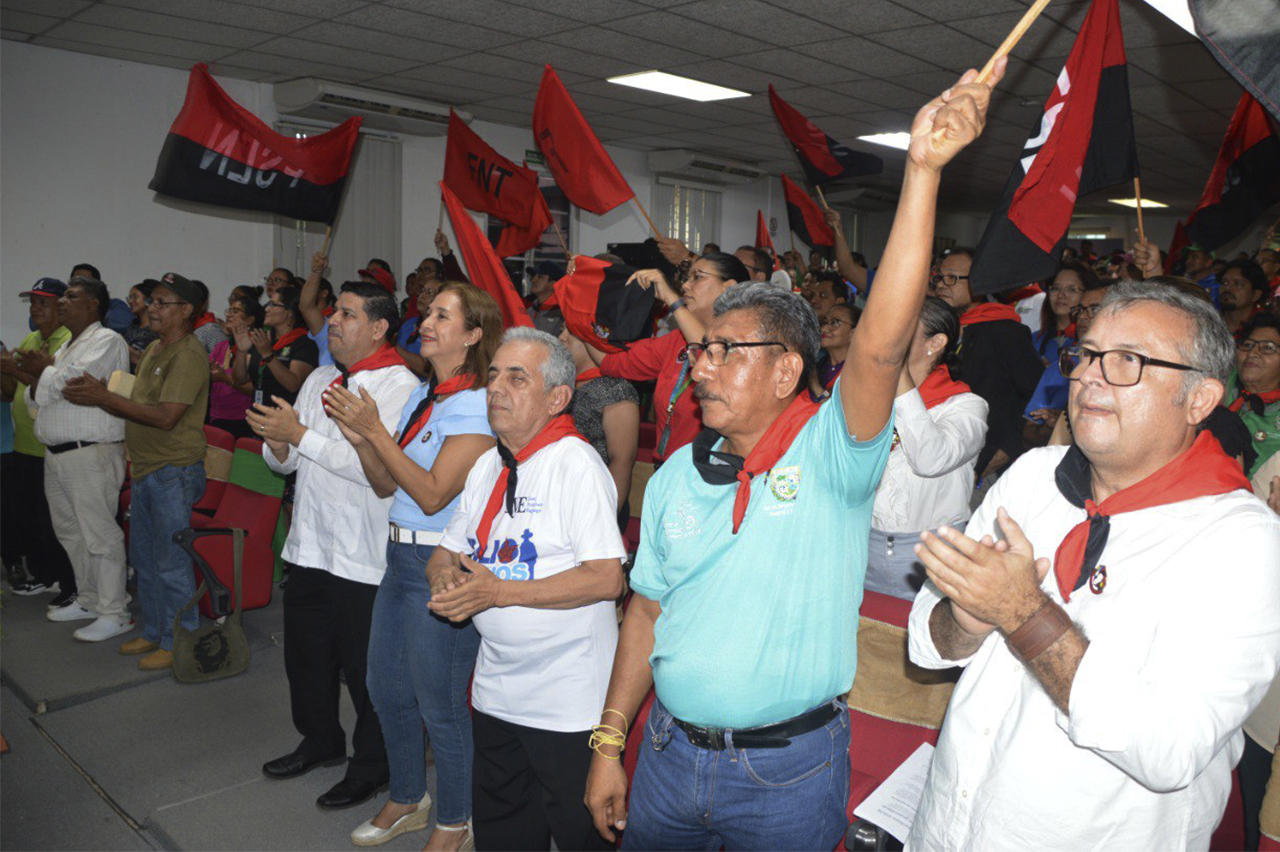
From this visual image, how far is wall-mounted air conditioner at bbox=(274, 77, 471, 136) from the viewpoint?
30.7ft

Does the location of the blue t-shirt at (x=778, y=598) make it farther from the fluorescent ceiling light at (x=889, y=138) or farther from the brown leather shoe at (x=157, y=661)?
the fluorescent ceiling light at (x=889, y=138)

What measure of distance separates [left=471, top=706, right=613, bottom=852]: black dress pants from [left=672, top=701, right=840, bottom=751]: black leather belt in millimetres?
732

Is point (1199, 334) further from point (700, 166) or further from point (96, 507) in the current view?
point (700, 166)

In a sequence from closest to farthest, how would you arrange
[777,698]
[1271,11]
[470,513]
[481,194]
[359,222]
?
[1271,11], [777,698], [470,513], [481,194], [359,222]

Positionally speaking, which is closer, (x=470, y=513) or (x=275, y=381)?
(x=470, y=513)

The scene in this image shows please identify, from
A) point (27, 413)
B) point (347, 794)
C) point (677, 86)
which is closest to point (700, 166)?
point (677, 86)

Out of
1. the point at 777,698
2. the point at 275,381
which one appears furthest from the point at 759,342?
the point at 275,381

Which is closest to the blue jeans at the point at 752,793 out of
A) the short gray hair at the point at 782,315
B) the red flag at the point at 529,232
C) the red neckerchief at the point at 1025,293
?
the short gray hair at the point at 782,315

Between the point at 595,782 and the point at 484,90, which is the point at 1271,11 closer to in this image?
the point at 595,782

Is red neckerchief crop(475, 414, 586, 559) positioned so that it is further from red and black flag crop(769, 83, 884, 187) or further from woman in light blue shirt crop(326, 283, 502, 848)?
red and black flag crop(769, 83, 884, 187)

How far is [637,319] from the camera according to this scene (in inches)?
165

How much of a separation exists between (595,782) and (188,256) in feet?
30.2

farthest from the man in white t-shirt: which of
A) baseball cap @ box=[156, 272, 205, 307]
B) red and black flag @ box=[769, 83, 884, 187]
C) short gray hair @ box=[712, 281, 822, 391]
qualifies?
red and black flag @ box=[769, 83, 884, 187]

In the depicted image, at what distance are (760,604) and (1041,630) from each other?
0.57m
